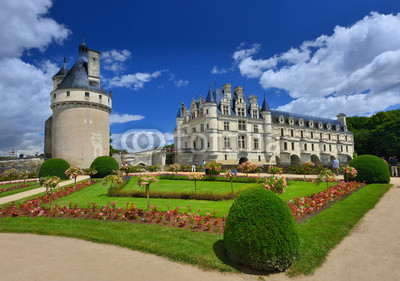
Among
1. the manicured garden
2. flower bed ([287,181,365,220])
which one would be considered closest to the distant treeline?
flower bed ([287,181,365,220])

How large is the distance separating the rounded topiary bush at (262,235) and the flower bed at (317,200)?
3.47 meters

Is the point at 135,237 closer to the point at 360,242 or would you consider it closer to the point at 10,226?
the point at 10,226

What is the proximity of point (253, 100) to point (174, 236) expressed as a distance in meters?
39.6

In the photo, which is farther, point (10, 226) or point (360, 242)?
point (10, 226)

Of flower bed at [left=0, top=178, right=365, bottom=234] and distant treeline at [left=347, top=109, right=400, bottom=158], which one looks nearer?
flower bed at [left=0, top=178, right=365, bottom=234]

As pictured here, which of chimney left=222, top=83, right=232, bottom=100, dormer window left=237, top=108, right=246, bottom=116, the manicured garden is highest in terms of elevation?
chimney left=222, top=83, right=232, bottom=100

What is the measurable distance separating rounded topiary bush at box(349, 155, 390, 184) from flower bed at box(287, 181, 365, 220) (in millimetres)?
1234

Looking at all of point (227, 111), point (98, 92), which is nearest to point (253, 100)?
point (227, 111)

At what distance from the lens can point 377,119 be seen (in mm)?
61438

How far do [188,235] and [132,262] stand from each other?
1.74 meters

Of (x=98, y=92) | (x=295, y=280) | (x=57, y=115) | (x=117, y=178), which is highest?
(x=98, y=92)

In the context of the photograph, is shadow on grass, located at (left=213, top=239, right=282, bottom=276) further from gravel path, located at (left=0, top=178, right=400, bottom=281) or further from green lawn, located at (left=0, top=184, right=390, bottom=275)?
gravel path, located at (left=0, top=178, right=400, bottom=281)

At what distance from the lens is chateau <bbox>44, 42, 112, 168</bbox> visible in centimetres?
3156

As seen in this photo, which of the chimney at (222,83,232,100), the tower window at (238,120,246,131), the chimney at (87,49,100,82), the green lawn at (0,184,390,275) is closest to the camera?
the green lawn at (0,184,390,275)
